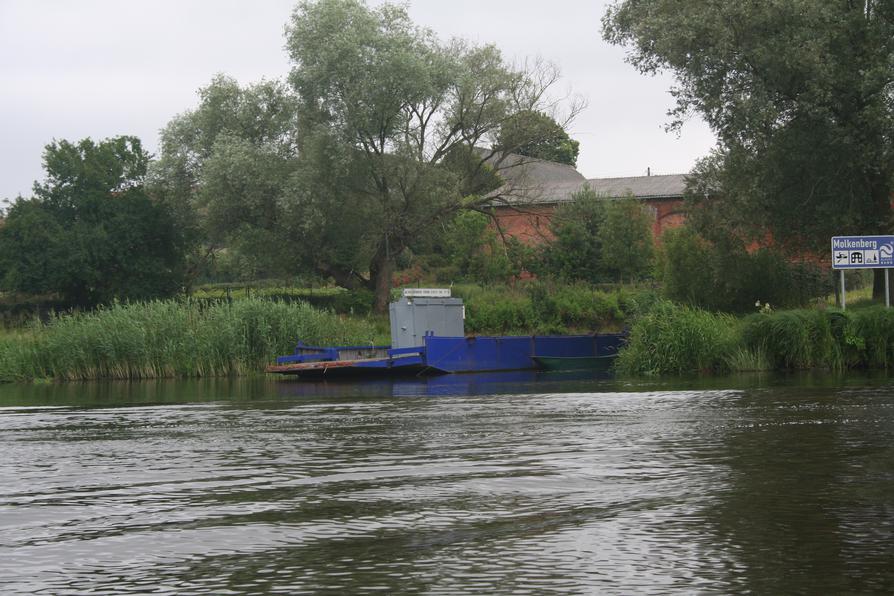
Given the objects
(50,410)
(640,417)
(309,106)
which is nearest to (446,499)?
(640,417)

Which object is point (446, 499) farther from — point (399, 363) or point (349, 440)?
point (399, 363)

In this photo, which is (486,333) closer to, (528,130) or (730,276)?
(528,130)

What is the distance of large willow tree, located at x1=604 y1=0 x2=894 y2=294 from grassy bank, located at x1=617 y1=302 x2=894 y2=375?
724 cm

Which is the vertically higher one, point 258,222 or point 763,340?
point 258,222

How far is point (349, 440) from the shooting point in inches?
531

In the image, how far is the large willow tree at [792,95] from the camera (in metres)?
32.2

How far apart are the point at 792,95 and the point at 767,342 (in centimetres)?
977

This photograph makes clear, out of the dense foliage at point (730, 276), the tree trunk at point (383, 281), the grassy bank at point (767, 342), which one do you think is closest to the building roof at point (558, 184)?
the dense foliage at point (730, 276)

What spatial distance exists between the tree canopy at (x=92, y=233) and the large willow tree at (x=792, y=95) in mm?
29606

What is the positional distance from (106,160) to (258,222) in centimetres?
1211

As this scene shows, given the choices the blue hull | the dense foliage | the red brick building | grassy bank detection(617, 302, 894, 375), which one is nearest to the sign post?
grassy bank detection(617, 302, 894, 375)

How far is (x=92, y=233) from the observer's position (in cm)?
5534

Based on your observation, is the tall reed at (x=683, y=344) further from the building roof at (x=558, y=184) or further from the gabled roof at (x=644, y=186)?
the gabled roof at (x=644, y=186)

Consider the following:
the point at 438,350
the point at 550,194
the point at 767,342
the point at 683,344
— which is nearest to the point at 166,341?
the point at 438,350
